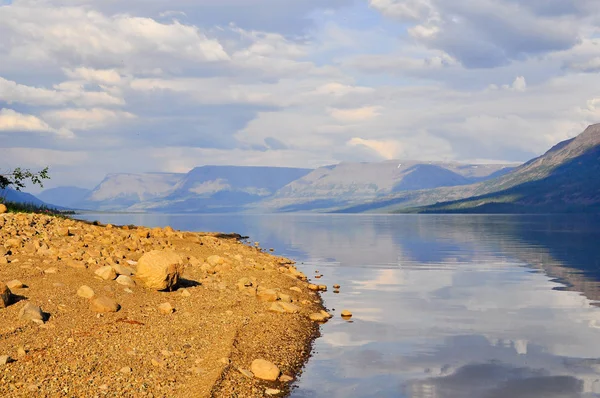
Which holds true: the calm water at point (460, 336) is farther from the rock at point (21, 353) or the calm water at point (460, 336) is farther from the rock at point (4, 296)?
the rock at point (4, 296)

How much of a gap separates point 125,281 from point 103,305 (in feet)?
16.4

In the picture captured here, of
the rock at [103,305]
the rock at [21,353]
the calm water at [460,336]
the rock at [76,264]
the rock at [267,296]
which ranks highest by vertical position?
the rock at [76,264]

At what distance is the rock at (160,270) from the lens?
101ft

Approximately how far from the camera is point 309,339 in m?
27.0

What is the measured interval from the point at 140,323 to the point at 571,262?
55136 millimetres

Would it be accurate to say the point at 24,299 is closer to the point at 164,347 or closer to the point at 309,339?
the point at 164,347

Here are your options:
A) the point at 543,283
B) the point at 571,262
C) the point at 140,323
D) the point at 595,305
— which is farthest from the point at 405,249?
the point at 140,323

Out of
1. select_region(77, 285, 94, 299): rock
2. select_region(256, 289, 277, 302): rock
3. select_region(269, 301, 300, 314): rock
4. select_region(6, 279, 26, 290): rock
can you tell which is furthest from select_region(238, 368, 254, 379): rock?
select_region(256, 289, 277, 302): rock

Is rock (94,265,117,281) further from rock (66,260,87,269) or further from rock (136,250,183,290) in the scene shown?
rock (136,250,183,290)

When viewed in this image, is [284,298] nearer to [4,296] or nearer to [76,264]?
[76,264]

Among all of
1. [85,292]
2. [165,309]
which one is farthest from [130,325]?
[85,292]

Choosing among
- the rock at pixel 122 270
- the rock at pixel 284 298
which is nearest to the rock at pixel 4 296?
the rock at pixel 122 270

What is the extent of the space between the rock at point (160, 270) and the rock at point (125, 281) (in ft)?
2.04

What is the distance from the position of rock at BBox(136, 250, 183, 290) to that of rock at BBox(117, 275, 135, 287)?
62 centimetres
